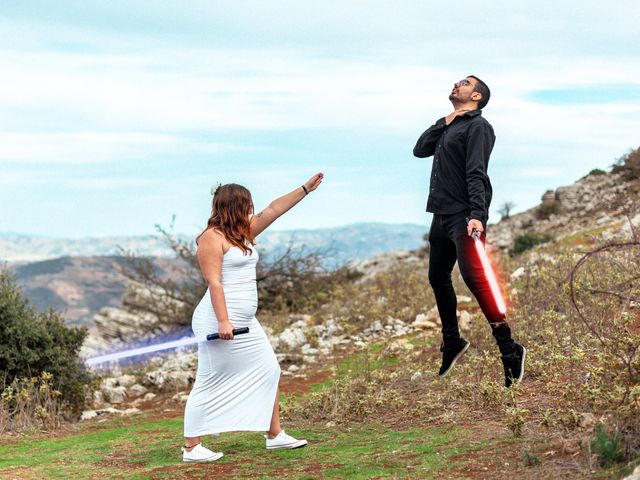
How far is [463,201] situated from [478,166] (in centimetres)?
34

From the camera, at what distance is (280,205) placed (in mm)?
6391

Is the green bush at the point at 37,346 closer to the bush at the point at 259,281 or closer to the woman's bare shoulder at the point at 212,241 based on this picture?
the woman's bare shoulder at the point at 212,241

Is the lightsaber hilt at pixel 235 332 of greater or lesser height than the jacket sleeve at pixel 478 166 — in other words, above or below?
below

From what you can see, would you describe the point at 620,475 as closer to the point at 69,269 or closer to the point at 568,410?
the point at 568,410

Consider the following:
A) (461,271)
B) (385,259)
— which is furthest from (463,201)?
(385,259)

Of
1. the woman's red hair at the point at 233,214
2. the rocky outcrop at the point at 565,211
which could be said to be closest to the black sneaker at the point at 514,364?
the woman's red hair at the point at 233,214

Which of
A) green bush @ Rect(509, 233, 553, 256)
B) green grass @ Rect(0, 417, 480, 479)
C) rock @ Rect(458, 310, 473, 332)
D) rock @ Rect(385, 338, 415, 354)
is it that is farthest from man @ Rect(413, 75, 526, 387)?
green bush @ Rect(509, 233, 553, 256)

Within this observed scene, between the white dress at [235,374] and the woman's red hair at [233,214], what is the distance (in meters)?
0.15

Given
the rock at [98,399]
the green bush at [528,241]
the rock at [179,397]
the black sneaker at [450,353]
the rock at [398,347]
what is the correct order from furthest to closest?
the green bush at [528,241]
the rock at [98,399]
the rock at [179,397]
the rock at [398,347]
the black sneaker at [450,353]

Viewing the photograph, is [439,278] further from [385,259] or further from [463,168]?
[385,259]

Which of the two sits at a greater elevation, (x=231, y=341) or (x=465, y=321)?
(x=231, y=341)

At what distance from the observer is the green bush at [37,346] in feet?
33.1

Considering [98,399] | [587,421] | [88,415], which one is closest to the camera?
[587,421]

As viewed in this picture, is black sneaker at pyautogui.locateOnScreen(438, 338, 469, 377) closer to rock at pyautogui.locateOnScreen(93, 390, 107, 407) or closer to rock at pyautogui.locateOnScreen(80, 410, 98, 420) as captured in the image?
rock at pyautogui.locateOnScreen(80, 410, 98, 420)
